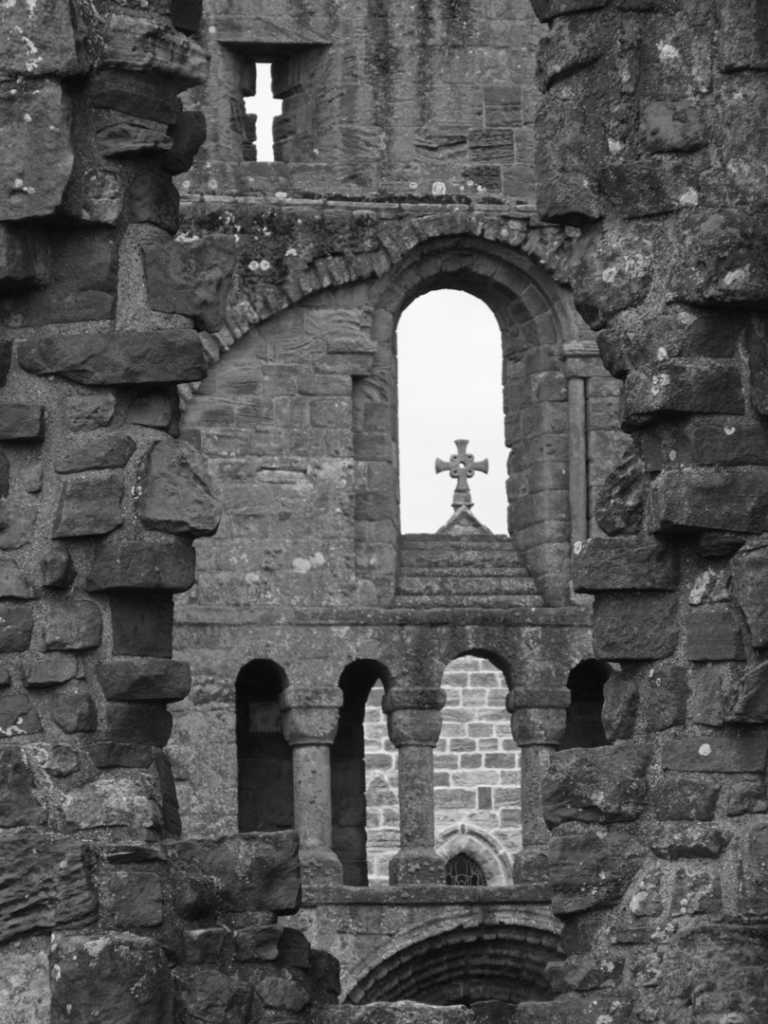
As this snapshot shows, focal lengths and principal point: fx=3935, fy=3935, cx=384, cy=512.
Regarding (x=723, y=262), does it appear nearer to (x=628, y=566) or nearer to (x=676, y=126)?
(x=676, y=126)

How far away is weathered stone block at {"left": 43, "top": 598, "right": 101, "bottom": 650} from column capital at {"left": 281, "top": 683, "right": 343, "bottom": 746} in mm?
11263

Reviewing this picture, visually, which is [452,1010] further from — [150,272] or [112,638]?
[150,272]

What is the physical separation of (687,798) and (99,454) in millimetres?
2139

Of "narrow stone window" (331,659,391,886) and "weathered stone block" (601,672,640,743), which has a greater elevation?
"narrow stone window" (331,659,391,886)

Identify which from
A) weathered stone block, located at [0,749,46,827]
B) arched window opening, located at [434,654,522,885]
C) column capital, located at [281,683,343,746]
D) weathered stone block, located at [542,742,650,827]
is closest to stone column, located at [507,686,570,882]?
column capital, located at [281,683,343,746]

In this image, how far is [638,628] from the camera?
12.6 m

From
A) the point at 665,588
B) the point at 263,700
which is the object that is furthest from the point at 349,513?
the point at 665,588

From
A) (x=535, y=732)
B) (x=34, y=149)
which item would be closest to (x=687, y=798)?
(x=34, y=149)

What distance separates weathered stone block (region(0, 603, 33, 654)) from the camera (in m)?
12.3

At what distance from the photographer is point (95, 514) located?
40.4ft

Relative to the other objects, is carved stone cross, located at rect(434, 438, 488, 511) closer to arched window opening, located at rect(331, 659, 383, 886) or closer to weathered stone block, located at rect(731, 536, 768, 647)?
arched window opening, located at rect(331, 659, 383, 886)

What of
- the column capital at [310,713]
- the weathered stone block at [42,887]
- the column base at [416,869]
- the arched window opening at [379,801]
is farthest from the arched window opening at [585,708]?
the weathered stone block at [42,887]

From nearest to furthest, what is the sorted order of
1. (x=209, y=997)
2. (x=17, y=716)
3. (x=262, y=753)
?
(x=209, y=997) → (x=17, y=716) → (x=262, y=753)

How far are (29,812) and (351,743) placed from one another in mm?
12340
